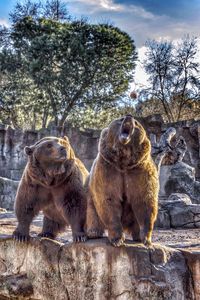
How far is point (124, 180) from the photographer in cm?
360

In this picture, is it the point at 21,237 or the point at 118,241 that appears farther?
the point at 21,237

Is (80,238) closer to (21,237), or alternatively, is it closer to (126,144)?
(21,237)

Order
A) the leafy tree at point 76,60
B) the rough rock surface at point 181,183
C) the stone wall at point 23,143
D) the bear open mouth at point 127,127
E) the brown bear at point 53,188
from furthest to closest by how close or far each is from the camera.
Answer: the leafy tree at point 76,60 < the stone wall at point 23,143 < the rough rock surface at point 181,183 < the brown bear at point 53,188 < the bear open mouth at point 127,127

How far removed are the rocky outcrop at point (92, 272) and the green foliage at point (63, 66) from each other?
68.1ft

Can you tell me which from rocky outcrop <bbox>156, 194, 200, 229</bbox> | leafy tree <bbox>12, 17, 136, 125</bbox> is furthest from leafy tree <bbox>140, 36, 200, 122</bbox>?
rocky outcrop <bbox>156, 194, 200, 229</bbox>

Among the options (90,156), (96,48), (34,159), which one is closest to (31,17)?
(96,48)

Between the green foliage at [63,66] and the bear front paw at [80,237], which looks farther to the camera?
the green foliage at [63,66]

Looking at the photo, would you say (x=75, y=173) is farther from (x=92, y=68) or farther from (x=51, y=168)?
(x=92, y=68)

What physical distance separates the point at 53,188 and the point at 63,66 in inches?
849

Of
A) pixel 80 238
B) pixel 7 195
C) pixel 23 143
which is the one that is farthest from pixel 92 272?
pixel 23 143

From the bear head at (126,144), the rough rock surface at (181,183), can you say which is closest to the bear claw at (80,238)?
the bear head at (126,144)

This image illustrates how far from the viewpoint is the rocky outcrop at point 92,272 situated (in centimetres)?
368

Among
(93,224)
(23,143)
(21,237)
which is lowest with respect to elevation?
(21,237)

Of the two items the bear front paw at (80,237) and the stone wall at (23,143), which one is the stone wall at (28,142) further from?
the bear front paw at (80,237)
